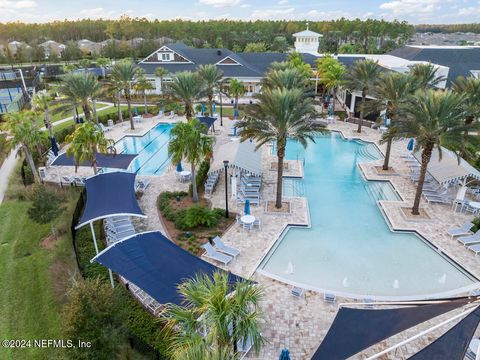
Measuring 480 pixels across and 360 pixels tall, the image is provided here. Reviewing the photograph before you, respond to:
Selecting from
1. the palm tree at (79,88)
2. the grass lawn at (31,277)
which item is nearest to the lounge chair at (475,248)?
the grass lawn at (31,277)

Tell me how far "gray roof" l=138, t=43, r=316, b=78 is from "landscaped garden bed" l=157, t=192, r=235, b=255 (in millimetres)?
35968

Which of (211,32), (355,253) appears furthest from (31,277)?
(211,32)

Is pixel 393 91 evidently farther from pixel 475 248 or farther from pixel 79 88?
pixel 79 88

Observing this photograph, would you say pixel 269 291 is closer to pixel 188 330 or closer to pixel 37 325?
pixel 188 330

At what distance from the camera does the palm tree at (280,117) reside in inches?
722

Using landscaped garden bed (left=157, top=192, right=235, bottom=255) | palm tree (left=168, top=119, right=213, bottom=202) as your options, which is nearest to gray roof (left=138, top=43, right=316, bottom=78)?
palm tree (left=168, top=119, right=213, bottom=202)

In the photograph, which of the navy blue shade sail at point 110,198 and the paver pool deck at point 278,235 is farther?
the navy blue shade sail at point 110,198

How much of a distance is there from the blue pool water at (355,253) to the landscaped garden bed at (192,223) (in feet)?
11.4

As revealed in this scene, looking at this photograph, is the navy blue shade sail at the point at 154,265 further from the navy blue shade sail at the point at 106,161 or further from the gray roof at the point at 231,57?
the gray roof at the point at 231,57

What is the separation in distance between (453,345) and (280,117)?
12861mm

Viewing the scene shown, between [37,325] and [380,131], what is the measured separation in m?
34.3

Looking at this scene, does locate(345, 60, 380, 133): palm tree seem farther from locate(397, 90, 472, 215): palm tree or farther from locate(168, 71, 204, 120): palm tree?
locate(168, 71, 204, 120): palm tree

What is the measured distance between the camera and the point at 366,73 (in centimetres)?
Answer: 3234

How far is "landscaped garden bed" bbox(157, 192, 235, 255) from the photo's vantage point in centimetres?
1781
